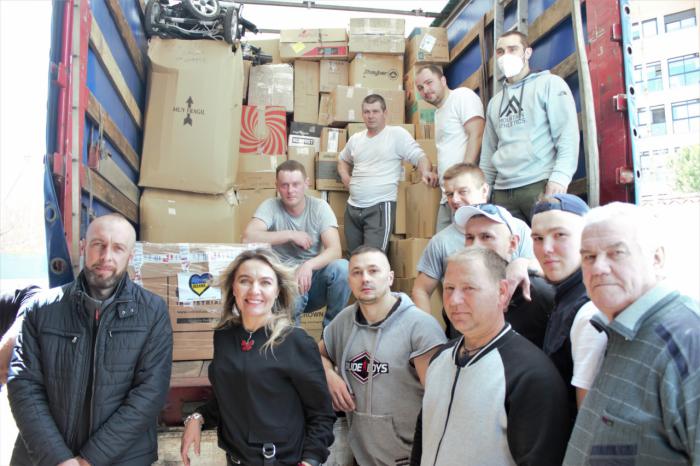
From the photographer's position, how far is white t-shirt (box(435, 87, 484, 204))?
11.6 feet

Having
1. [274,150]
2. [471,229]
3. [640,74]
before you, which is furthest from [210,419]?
[640,74]

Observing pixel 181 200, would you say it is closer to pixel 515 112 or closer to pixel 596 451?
pixel 515 112

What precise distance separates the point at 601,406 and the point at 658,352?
0.17 metres

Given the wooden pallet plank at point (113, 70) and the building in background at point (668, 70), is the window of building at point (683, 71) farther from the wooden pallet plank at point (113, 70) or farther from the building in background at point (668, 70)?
the wooden pallet plank at point (113, 70)

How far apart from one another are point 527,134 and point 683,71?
3383 centimetres

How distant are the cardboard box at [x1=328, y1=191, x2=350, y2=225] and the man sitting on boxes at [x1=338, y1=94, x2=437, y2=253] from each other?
35 cm

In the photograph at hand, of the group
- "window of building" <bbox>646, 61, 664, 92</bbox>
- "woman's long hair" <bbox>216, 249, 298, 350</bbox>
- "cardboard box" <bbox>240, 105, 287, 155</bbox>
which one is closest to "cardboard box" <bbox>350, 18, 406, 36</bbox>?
"cardboard box" <bbox>240, 105, 287, 155</bbox>

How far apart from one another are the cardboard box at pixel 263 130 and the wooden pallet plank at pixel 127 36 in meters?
0.94

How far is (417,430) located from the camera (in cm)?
172

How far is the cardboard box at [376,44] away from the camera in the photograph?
4895 millimetres

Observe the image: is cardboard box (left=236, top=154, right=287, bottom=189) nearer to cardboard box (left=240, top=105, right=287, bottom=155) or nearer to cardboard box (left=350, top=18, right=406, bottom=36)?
cardboard box (left=240, top=105, right=287, bottom=155)

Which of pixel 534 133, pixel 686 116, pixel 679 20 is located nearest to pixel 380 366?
pixel 534 133

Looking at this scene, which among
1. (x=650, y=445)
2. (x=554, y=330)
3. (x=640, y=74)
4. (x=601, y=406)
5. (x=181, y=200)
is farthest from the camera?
(x=640, y=74)

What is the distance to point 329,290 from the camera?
3.11 metres
